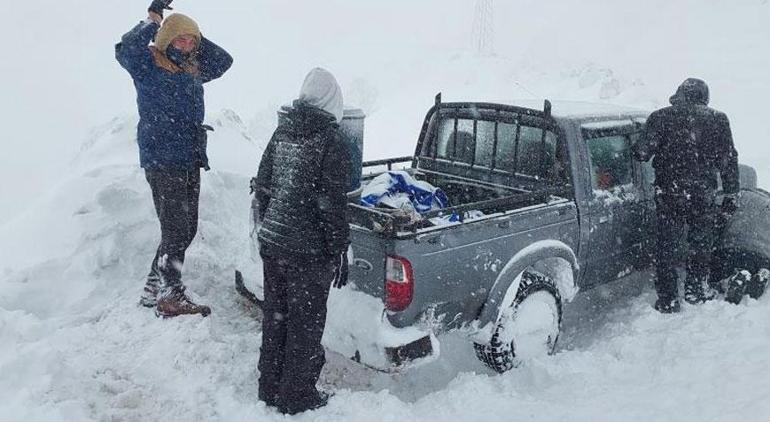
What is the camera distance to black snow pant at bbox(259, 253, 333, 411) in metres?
3.56

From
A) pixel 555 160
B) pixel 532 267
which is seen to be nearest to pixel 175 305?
pixel 532 267

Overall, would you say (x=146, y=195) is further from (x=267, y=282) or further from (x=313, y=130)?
(x=313, y=130)

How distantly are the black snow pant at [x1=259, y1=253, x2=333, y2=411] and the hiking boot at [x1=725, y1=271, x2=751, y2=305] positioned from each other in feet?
12.9

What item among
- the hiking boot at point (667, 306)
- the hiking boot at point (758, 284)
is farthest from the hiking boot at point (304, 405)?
the hiking boot at point (758, 284)

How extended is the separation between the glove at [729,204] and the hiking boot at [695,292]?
0.69 metres

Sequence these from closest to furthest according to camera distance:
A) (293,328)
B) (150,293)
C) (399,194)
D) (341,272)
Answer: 1. (293,328)
2. (341,272)
3. (399,194)
4. (150,293)

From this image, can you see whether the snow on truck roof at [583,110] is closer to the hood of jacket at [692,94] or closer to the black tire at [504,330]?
the hood of jacket at [692,94]

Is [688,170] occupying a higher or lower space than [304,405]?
higher

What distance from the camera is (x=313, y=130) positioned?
136 inches

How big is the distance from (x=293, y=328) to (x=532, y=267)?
1980mm

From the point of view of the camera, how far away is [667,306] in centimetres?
541

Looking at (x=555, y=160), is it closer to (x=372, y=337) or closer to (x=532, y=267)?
(x=532, y=267)

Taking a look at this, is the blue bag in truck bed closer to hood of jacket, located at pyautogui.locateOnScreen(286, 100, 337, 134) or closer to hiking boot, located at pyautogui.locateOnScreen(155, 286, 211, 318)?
hood of jacket, located at pyautogui.locateOnScreen(286, 100, 337, 134)

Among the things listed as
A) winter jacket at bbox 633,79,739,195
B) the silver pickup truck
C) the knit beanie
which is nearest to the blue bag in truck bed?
the silver pickup truck
